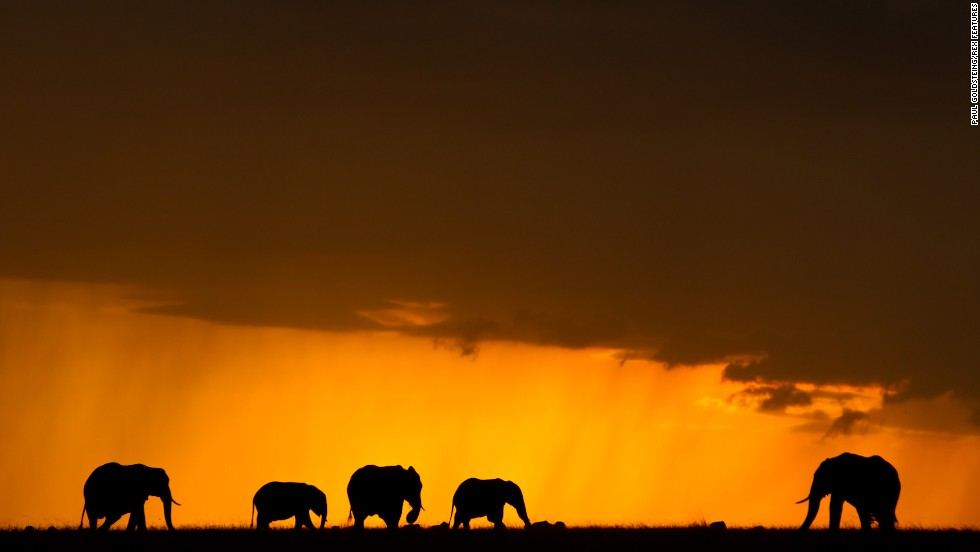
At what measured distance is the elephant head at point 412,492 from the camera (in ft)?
155

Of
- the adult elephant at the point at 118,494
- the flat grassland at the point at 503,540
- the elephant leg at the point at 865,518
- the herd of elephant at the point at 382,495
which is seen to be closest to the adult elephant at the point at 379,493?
the herd of elephant at the point at 382,495

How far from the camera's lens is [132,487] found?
45.6 metres

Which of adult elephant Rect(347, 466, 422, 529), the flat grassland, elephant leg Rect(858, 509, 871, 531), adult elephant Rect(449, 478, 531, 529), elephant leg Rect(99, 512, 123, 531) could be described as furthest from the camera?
adult elephant Rect(449, 478, 531, 529)

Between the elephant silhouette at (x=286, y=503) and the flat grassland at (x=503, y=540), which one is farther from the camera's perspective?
the elephant silhouette at (x=286, y=503)

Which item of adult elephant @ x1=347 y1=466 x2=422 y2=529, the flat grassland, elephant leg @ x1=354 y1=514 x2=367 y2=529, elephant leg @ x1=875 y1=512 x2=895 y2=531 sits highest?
adult elephant @ x1=347 y1=466 x2=422 y2=529

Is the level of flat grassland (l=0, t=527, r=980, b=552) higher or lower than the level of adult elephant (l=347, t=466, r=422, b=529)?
lower

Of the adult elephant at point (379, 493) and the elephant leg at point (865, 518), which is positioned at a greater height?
the adult elephant at point (379, 493)

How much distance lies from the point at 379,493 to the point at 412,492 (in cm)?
151

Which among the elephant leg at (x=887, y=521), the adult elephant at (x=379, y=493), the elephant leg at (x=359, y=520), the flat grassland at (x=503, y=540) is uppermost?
the adult elephant at (x=379, y=493)

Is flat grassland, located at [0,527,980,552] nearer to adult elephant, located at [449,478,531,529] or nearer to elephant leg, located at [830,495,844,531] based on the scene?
elephant leg, located at [830,495,844,531]

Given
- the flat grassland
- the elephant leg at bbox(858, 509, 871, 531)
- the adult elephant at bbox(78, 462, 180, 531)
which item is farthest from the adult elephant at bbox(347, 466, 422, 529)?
the elephant leg at bbox(858, 509, 871, 531)

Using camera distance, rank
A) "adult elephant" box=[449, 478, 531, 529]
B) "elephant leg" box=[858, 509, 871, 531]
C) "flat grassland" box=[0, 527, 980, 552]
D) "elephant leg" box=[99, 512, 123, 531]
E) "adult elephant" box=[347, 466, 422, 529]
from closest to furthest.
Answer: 1. "flat grassland" box=[0, 527, 980, 552]
2. "elephant leg" box=[858, 509, 871, 531]
3. "elephant leg" box=[99, 512, 123, 531]
4. "adult elephant" box=[347, 466, 422, 529]
5. "adult elephant" box=[449, 478, 531, 529]

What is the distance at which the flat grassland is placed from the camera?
126 feet

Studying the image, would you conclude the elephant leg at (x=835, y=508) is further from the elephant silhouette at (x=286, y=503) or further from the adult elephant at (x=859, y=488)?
the elephant silhouette at (x=286, y=503)
